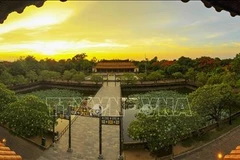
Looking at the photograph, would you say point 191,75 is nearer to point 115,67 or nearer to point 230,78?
point 230,78

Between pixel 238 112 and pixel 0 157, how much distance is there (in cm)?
1662

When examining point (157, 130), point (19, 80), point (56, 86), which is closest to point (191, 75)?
point (56, 86)

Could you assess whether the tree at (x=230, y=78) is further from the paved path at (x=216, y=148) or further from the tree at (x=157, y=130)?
the tree at (x=157, y=130)

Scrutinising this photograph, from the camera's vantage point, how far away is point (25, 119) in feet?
42.4

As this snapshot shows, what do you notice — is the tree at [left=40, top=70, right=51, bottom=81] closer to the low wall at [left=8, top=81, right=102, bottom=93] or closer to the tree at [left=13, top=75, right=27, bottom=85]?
the low wall at [left=8, top=81, right=102, bottom=93]

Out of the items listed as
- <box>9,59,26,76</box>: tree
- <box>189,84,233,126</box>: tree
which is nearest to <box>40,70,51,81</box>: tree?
<box>9,59,26,76</box>: tree

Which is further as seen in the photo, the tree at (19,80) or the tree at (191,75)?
the tree at (191,75)

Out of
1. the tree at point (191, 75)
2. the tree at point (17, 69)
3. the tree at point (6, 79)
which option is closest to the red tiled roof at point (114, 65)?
the tree at point (191, 75)

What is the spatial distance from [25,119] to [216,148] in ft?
25.6

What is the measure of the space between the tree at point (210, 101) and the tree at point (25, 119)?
23.4ft

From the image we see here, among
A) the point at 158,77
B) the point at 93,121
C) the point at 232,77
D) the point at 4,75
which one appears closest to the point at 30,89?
the point at 4,75

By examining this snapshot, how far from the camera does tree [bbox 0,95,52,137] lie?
1293 cm

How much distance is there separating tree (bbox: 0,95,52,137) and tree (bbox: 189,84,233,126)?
7133 mm

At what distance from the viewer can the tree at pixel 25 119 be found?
42.4 ft
